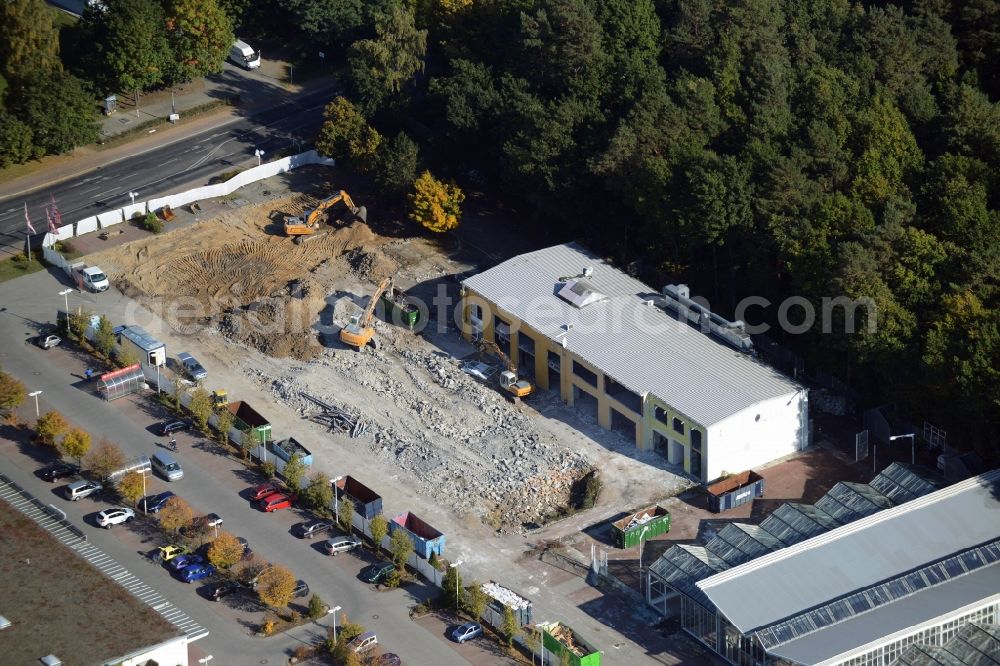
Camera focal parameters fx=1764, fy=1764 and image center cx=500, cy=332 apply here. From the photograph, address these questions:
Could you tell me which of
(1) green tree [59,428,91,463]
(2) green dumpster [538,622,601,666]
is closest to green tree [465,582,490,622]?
(2) green dumpster [538,622,601,666]

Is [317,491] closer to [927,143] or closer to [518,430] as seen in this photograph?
[518,430]

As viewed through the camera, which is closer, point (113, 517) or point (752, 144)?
point (113, 517)

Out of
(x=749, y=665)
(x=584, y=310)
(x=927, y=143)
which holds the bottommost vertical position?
(x=749, y=665)

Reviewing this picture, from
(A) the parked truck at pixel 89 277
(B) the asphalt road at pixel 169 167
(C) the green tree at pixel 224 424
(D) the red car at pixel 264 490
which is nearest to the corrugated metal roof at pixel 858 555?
(D) the red car at pixel 264 490

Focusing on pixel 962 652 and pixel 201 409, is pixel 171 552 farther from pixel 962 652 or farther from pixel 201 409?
pixel 962 652

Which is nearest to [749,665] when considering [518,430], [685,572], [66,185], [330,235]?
[685,572]

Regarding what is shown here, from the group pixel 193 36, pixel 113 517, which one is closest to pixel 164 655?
pixel 113 517
